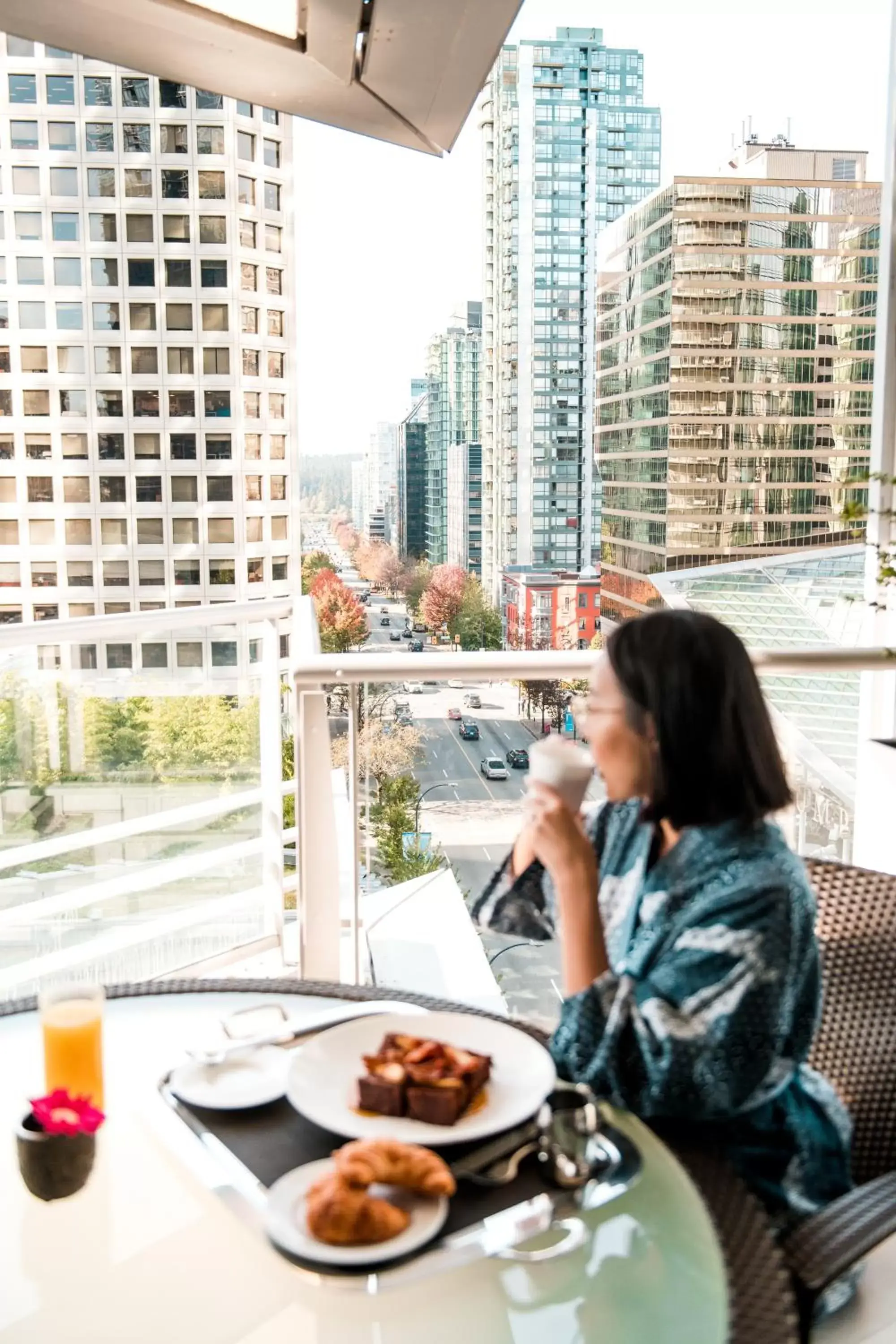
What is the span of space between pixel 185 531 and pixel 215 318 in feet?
21.3

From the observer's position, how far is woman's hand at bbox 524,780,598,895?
99 centimetres

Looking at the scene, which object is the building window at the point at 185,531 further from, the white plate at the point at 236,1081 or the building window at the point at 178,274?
the white plate at the point at 236,1081

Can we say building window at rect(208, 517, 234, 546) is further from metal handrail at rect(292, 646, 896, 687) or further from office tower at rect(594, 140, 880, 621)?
metal handrail at rect(292, 646, 896, 687)

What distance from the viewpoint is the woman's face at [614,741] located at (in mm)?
1045

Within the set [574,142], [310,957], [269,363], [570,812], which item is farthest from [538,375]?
[269,363]

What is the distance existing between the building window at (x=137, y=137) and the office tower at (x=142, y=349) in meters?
0.08

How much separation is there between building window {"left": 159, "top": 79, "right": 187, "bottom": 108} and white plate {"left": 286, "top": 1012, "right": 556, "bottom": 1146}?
37911mm

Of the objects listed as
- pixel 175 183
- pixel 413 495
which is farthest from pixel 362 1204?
pixel 175 183

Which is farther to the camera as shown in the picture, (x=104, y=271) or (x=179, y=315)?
(x=104, y=271)

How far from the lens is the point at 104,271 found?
35.2 m

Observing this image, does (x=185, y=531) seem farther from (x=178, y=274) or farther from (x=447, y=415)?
(x=447, y=415)

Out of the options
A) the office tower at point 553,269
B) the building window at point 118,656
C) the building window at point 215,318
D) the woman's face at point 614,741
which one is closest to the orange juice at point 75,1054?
the woman's face at point 614,741

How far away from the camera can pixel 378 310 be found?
2348 cm

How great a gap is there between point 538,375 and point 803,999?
1490 cm
